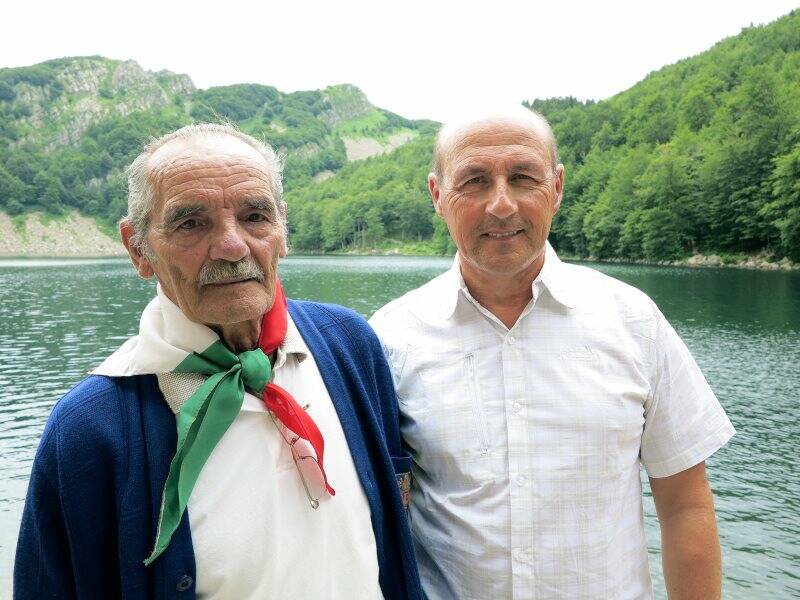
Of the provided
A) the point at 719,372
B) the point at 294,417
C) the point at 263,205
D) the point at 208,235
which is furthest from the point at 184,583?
the point at 719,372

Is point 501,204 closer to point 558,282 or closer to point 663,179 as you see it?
point 558,282

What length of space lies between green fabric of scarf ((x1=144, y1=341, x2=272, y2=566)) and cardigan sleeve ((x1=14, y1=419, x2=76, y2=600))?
0.32m

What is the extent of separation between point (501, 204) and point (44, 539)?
79.4 inches

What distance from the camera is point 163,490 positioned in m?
1.90

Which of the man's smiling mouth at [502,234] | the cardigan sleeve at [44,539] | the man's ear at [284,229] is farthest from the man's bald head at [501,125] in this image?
the cardigan sleeve at [44,539]

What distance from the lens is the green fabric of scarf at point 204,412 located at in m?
1.85

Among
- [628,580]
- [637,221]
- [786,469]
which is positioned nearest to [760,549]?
[786,469]

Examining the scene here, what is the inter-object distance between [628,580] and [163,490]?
1825 millimetres

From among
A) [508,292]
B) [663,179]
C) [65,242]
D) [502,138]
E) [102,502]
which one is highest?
[663,179]

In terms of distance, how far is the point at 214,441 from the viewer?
1943 mm

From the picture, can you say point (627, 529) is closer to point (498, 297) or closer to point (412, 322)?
point (498, 297)

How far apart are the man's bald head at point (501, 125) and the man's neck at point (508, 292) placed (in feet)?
1.62

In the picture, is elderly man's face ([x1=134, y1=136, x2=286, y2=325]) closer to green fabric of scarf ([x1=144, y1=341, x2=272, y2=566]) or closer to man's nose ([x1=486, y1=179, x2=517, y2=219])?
green fabric of scarf ([x1=144, y1=341, x2=272, y2=566])

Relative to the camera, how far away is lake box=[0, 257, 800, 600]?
10.5 meters
